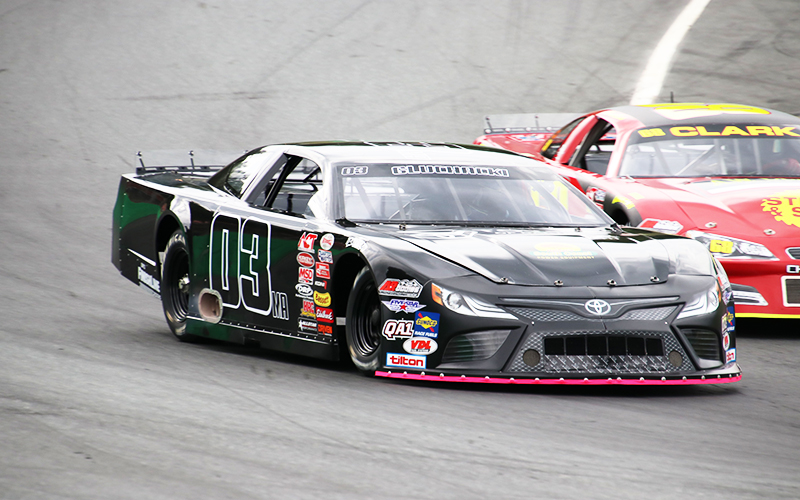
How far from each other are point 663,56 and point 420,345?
54.6ft

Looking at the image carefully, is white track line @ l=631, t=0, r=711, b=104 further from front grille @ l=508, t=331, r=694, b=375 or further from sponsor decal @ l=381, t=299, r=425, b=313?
sponsor decal @ l=381, t=299, r=425, b=313

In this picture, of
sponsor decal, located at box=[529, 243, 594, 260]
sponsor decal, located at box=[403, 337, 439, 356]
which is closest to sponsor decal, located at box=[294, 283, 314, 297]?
sponsor decal, located at box=[403, 337, 439, 356]

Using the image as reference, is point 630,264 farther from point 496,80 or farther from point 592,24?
point 592,24

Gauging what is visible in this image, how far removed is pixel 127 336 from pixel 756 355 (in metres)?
3.78

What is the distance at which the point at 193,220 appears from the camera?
24.0ft

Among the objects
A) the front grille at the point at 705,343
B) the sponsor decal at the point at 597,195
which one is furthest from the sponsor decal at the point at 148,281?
the front grille at the point at 705,343

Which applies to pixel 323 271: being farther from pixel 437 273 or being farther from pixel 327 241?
pixel 437 273

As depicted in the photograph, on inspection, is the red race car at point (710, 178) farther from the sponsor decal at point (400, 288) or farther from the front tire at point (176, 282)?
the front tire at point (176, 282)

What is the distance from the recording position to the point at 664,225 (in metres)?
7.77

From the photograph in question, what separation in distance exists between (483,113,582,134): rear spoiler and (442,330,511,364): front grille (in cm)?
613

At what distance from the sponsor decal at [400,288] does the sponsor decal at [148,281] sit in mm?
2787

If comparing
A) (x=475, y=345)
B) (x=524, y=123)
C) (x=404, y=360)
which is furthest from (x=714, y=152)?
(x=404, y=360)

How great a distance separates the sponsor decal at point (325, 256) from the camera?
6.00 meters

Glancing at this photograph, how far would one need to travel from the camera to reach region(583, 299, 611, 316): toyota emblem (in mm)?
5387
